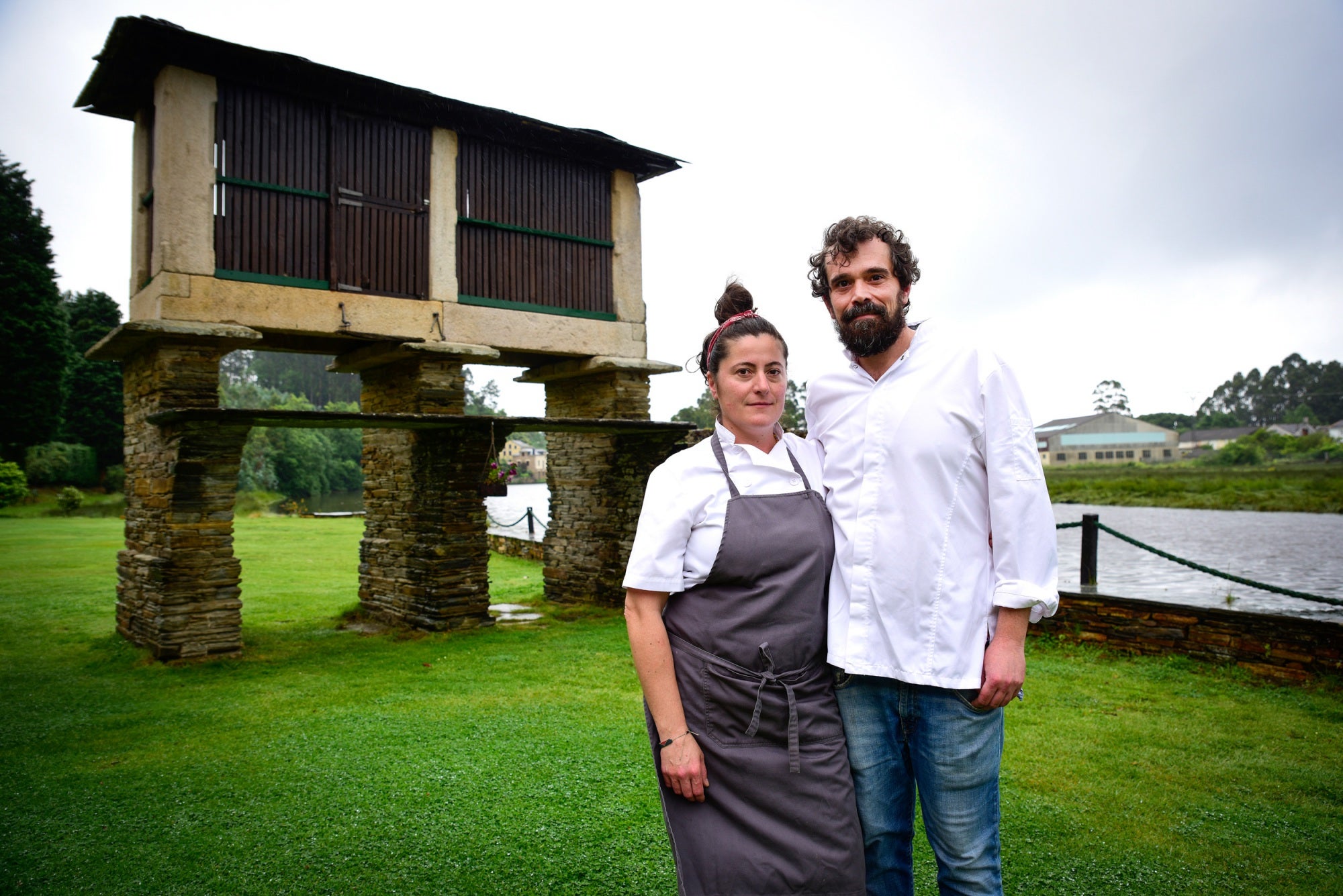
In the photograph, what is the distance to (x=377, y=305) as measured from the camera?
9070 mm

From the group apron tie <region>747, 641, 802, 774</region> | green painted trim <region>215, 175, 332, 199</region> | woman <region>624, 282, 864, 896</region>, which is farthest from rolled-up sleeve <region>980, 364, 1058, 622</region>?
green painted trim <region>215, 175, 332, 199</region>

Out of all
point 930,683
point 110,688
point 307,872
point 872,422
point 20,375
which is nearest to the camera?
point 930,683

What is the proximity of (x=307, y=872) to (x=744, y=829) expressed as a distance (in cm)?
243

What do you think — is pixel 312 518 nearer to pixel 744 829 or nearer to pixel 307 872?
pixel 307 872

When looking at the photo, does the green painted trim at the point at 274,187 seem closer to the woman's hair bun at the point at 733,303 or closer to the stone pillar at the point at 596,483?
the stone pillar at the point at 596,483

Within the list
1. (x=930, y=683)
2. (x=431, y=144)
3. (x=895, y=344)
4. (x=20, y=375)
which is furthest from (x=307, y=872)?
(x=20, y=375)

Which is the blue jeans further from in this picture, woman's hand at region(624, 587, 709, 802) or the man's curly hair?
the man's curly hair

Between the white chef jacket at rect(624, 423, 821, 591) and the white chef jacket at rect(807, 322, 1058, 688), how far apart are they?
0.24m

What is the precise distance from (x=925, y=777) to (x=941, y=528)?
68 cm

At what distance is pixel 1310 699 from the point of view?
229 inches

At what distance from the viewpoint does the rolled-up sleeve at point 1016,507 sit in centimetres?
209

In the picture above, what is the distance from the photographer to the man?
212 centimetres

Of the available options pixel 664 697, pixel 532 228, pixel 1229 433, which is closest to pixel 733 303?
pixel 664 697

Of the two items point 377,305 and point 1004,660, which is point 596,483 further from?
point 1004,660
